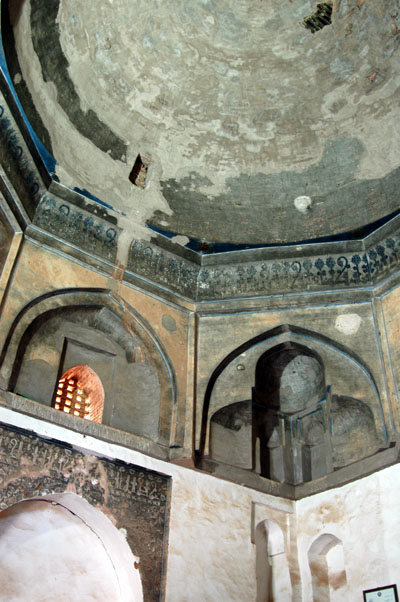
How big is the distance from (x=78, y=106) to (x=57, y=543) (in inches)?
225

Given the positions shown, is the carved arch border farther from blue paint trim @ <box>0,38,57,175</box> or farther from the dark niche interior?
blue paint trim @ <box>0,38,57,175</box>

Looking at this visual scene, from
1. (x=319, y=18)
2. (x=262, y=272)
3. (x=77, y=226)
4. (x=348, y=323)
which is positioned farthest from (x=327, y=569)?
(x=319, y=18)

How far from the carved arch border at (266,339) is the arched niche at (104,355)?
1.39ft

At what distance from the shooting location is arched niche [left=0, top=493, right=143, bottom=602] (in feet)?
25.8

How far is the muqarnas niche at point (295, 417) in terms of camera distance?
8828mm

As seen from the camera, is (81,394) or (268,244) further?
(268,244)

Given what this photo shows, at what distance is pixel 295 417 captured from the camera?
9688 millimetres

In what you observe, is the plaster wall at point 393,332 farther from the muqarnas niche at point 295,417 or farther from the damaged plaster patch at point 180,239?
the damaged plaster patch at point 180,239

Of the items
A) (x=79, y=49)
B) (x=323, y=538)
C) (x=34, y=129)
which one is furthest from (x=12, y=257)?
(x=323, y=538)

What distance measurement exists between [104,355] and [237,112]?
4.38 metres

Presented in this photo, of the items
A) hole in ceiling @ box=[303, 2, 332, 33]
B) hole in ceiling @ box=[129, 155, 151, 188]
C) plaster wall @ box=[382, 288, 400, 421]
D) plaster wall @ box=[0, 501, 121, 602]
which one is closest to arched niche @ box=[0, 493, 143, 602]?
plaster wall @ box=[0, 501, 121, 602]

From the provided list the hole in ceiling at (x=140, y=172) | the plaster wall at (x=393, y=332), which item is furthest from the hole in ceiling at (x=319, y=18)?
the plaster wall at (x=393, y=332)

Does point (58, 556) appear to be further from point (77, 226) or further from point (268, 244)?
point (268, 244)

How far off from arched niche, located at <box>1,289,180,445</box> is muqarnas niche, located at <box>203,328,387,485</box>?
788 millimetres
